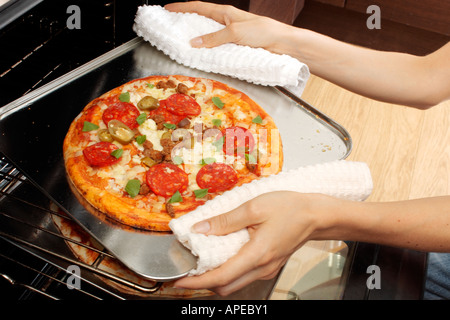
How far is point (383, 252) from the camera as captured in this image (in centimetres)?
122

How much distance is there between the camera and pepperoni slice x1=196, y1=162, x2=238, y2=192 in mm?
1204

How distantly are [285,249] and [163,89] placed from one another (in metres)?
0.75

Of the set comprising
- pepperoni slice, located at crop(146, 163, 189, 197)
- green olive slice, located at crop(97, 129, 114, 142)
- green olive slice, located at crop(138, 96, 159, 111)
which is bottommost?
pepperoni slice, located at crop(146, 163, 189, 197)

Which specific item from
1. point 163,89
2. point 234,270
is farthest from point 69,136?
point 234,270

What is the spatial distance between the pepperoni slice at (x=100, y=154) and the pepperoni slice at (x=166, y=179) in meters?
0.13

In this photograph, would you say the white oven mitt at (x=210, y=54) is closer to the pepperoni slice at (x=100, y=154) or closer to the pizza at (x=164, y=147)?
the pizza at (x=164, y=147)

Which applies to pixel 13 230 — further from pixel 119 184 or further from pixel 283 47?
pixel 283 47

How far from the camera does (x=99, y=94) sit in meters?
1.42

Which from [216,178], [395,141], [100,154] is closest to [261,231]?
[216,178]

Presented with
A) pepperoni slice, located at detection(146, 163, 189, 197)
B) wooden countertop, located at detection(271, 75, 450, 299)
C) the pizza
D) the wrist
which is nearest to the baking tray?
the pizza

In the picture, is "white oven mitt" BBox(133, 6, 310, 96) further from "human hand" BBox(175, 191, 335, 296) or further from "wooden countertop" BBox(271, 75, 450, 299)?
"wooden countertop" BBox(271, 75, 450, 299)

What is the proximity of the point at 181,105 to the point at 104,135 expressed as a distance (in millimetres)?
277

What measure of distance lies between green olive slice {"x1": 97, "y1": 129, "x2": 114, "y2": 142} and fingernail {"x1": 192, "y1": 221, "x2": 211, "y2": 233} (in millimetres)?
470

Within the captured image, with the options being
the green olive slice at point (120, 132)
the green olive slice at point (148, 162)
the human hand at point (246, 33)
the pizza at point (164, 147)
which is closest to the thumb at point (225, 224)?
the pizza at point (164, 147)
